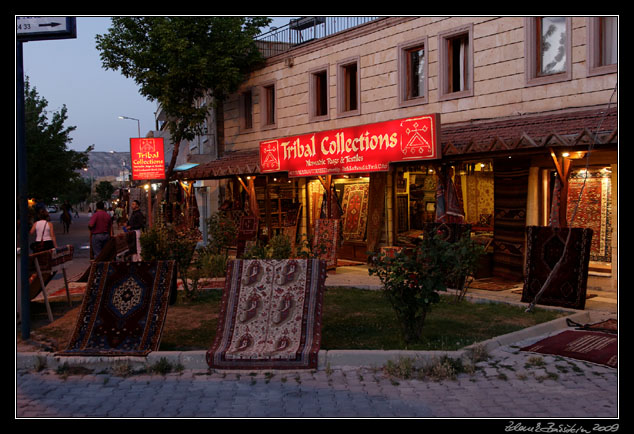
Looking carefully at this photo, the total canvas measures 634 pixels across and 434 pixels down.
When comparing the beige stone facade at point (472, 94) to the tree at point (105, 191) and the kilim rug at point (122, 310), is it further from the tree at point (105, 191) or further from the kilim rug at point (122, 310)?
the tree at point (105, 191)

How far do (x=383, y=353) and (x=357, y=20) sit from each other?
43.4 feet

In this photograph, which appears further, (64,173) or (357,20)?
(64,173)

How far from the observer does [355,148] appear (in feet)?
47.6

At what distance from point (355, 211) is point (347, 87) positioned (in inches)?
142

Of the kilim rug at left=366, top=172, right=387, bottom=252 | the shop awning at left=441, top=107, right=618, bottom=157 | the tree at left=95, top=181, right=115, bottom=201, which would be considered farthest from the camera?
the tree at left=95, top=181, right=115, bottom=201

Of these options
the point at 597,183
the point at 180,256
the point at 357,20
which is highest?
the point at 357,20

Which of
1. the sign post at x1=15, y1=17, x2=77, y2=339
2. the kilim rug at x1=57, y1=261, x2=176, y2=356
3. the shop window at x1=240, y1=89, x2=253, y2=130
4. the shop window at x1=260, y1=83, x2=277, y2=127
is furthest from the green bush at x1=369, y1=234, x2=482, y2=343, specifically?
the shop window at x1=240, y1=89, x2=253, y2=130

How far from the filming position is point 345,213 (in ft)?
57.7

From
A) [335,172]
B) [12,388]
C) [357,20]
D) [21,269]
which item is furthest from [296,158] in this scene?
[12,388]

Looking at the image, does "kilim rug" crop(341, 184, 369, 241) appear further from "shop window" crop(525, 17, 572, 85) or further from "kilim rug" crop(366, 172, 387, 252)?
"shop window" crop(525, 17, 572, 85)

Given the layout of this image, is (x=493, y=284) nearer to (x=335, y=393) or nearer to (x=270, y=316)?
(x=270, y=316)

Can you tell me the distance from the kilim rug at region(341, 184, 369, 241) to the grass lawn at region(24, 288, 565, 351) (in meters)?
6.03

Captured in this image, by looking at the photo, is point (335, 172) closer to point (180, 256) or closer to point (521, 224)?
point (521, 224)

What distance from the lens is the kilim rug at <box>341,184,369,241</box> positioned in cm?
1702
